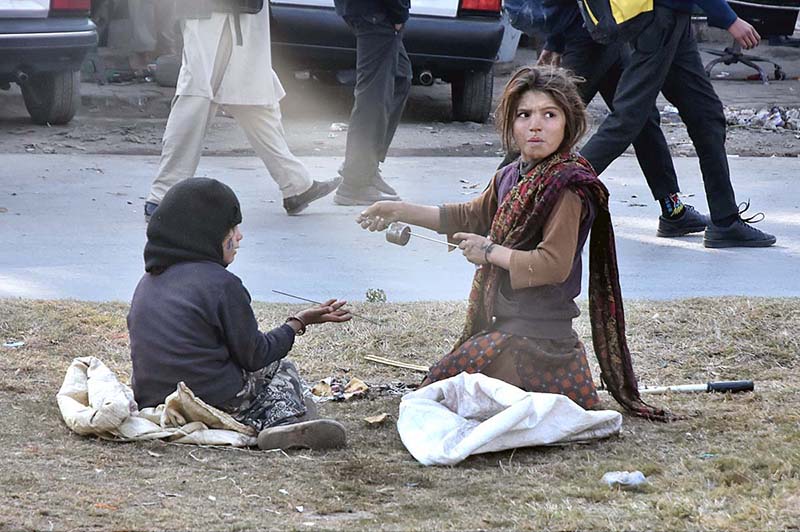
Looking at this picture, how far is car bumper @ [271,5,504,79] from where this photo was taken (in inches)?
349

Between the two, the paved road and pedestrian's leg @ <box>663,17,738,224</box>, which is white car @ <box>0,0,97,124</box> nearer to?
the paved road

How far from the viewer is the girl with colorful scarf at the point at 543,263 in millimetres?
3637

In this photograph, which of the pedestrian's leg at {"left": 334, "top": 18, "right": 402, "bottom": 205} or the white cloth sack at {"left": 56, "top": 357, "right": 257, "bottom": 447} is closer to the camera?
the white cloth sack at {"left": 56, "top": 357, "right": 257, "bottom": 447}

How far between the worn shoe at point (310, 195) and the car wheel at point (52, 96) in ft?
9.85

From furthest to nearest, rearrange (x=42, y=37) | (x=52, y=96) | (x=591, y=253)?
(x=52, y=96), (x=42, y=37), (x=591, y=253)

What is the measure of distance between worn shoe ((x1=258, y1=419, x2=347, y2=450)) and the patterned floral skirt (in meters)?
0.48

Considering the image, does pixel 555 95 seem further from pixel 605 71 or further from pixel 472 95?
pixel 472 95

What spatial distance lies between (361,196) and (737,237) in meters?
2.02

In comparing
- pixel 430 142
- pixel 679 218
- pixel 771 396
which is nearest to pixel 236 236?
pixel 771 396

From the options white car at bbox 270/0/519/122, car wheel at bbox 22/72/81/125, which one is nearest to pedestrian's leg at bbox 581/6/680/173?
white car at bbox 270/0/519/122

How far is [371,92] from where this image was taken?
6867mm

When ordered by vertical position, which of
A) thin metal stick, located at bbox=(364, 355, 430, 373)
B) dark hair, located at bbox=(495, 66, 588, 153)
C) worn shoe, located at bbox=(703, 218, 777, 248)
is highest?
→ dark hair, located at bbox=(495, 66, 588, 153)

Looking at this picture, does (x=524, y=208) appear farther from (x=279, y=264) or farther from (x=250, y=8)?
(x=250, y=8)

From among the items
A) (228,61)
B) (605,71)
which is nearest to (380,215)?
(228,61)
